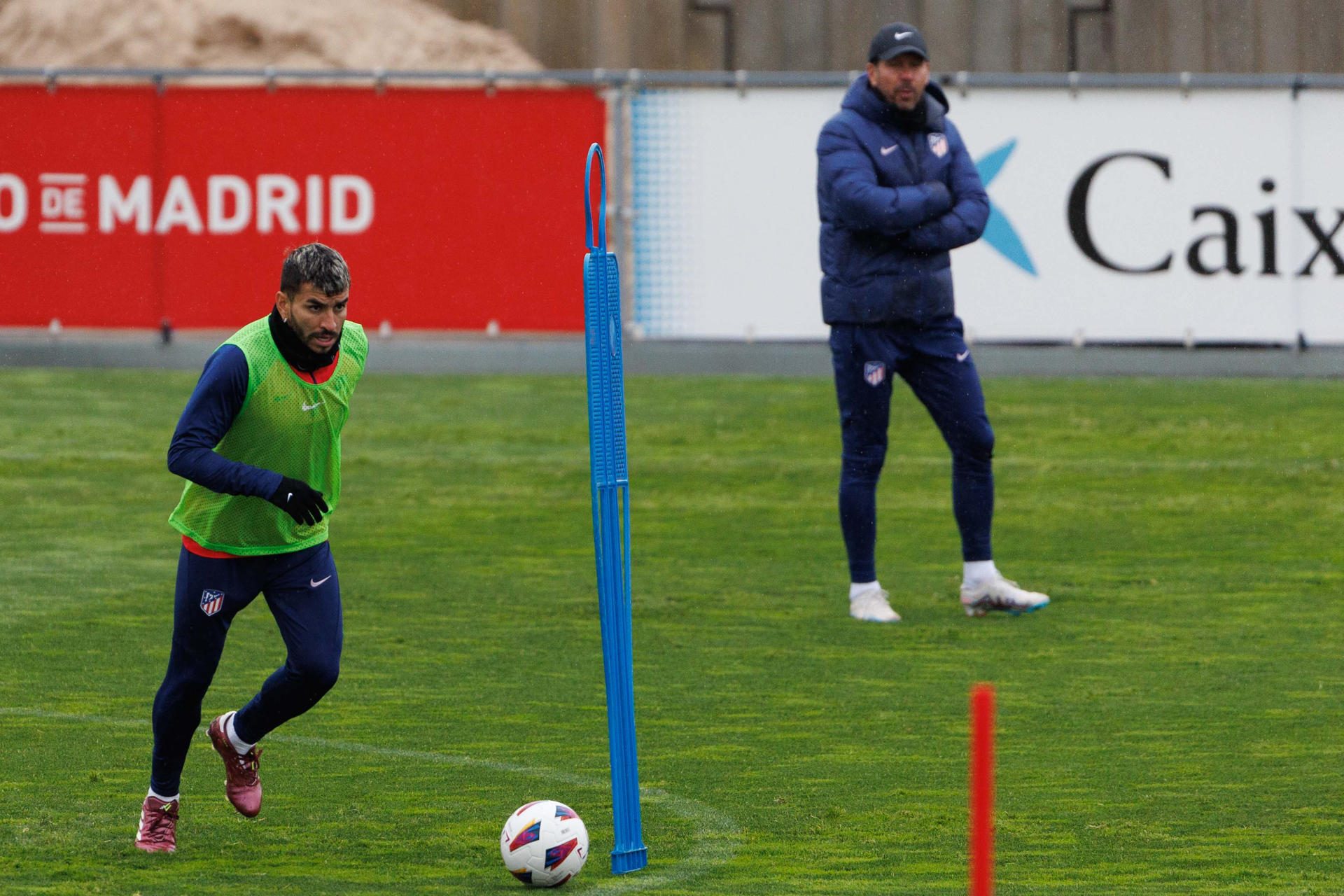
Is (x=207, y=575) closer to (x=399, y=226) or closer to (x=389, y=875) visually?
(x=389, y=875)

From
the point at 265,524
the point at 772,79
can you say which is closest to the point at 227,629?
the point at 265,524

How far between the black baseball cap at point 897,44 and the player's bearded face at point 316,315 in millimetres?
3754

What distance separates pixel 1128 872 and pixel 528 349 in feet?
43.3

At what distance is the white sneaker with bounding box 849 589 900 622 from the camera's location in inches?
373

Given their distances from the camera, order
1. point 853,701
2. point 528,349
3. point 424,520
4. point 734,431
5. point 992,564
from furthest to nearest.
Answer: point 528,349 < point 734,431 < point 424,520 < point 992,564 < point 853,701

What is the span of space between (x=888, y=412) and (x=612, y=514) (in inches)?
150

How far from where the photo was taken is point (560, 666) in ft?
28.5

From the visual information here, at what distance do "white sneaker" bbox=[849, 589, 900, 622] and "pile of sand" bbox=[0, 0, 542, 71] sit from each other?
1830cm

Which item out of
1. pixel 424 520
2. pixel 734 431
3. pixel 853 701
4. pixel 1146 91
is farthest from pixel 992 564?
pixel 1146 91

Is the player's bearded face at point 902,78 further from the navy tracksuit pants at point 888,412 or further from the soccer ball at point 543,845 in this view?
the soccer ball at point 543,845

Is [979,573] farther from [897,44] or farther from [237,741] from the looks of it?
[237,741]

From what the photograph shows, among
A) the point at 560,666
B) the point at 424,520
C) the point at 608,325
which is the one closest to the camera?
the point at 608,325

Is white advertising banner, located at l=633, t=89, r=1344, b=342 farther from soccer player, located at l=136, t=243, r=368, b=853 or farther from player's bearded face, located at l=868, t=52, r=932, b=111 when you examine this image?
soccer player, located at l=136, t=243, r=368, b=853

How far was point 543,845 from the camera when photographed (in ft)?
18.5
